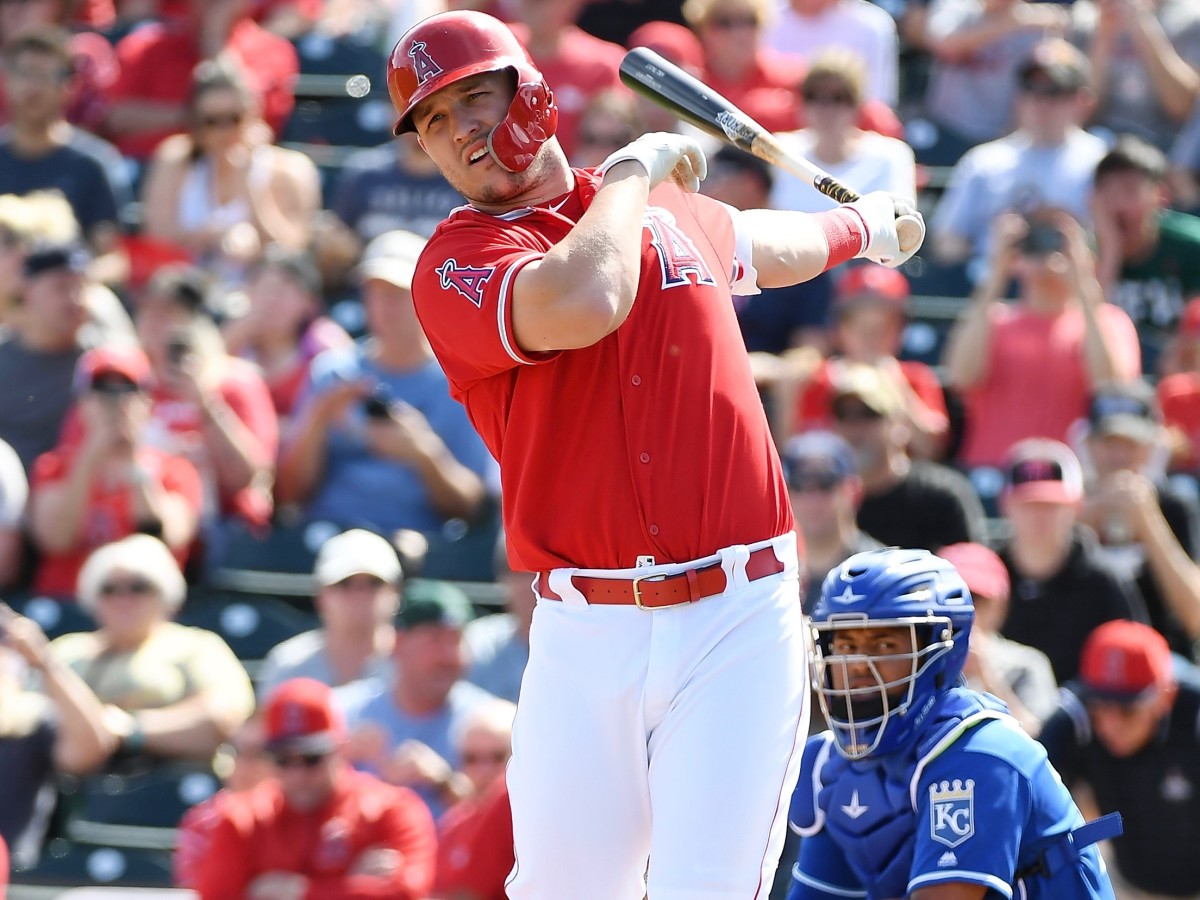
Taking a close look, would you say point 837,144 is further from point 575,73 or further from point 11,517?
point 11,517

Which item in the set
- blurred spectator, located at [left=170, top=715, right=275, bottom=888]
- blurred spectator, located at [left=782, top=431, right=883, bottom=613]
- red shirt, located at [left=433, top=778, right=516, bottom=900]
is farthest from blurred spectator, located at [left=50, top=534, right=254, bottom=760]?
blurred spectator, located at [left=782, top=431, right=883, bottom=613]

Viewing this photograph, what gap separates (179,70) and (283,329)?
8.04 ft

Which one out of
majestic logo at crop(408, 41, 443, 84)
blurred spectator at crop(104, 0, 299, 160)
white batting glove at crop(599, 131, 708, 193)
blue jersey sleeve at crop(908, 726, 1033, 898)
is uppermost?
blurred spectator at crop(104, 0, 299, 160)

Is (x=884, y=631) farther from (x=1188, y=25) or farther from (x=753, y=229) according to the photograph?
(x=1188, y=25)

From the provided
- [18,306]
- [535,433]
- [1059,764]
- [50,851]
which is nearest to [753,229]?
[535,433]

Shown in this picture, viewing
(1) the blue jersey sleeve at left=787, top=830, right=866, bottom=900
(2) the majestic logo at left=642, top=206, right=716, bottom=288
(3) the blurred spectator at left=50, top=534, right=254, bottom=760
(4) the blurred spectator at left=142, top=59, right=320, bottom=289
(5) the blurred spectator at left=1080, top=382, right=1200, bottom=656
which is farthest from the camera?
(4) the blurred spectator at left=142, top=59, right=320, bottom=289

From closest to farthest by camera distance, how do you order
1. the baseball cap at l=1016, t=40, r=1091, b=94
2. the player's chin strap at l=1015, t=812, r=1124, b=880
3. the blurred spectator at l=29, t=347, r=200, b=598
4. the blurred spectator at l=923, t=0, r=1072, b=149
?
the player's chin strap at l=1015, t=812, r=1124, b=880
the blurred spectator at l=29, t=347, r=200, b=598
the baseball cap at l=1016, t=40, r=1091, b=94
the blurred spectator at l=923, t=0, r=1072, b=149

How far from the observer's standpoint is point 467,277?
332 cm

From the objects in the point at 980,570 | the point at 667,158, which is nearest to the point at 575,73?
the point at 980,570

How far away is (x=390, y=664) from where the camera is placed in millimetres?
6684

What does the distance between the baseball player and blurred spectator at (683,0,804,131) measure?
5229mm

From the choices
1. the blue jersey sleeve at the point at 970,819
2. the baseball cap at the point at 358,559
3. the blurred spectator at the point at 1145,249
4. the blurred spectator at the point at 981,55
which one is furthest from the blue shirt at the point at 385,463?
the blue jersey sleeve at the point at 970,819

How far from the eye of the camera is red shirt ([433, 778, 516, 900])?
577 cm

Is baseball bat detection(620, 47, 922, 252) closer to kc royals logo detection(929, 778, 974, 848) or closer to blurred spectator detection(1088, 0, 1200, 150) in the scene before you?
kc royals logo detection(929, 778, 974, 848)
